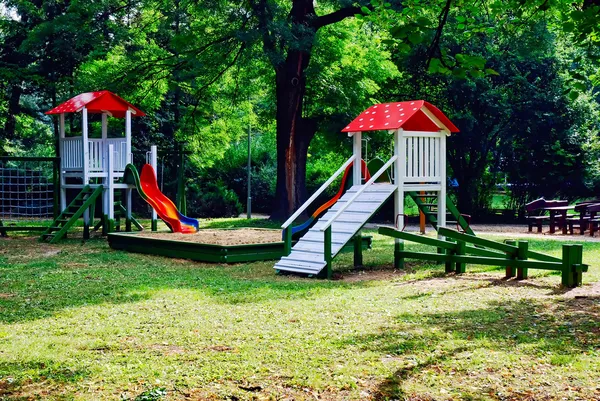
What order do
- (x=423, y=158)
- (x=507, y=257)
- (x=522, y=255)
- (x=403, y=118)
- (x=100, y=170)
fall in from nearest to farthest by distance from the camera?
1. (x=522, y=255)
2. (x=507, y=257)
3. (x=403, y=118)
4. (x=423, y=158)
5. (x=100, y=170)

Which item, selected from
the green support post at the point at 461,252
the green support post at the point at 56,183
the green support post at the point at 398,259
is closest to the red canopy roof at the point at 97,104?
the green support post at the point at 56,183

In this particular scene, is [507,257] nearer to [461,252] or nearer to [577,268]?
[461,252]

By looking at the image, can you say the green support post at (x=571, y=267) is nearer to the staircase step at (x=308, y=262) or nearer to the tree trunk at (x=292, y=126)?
the staircase step at (x=308, y=262)

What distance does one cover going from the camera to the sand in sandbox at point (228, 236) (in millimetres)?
15586

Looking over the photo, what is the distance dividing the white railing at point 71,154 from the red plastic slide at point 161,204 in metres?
2.07

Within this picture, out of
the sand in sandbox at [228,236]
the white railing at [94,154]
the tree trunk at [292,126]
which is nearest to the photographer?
the sand in sandbox at [228,236]

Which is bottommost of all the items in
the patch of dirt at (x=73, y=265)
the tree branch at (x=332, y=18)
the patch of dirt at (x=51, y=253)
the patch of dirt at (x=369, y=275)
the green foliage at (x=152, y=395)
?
the green foliage at (x=152, y=395)

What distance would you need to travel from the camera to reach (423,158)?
14469mm

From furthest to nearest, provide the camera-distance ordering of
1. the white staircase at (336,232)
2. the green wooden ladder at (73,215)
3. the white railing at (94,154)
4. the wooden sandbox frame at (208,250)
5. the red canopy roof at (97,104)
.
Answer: the white railing at (94,154)
the red canopy roof at (97,104)
the green wooden ladder at (73,215)
the wooden sandbox frame at (208,250)
the white staircase at (336,232)

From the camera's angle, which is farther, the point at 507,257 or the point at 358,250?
the point at 358,250

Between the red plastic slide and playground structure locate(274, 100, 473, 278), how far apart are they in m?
5.10

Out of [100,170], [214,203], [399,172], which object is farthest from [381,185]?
[214,203]

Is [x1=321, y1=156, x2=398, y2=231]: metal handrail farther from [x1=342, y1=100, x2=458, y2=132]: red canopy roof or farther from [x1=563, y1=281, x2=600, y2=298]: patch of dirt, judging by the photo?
[x1=563, y1=281, x2=600, y2=298]: patch of dirt

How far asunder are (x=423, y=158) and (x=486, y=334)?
7320 millimetres
